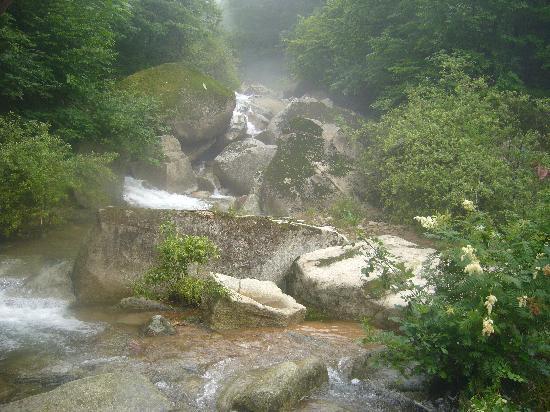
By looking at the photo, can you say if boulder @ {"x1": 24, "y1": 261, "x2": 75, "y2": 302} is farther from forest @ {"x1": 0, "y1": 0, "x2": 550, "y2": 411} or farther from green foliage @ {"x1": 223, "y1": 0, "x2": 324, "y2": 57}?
green foliage @ {"x1": 223, "y1": 0, "x2": 324, "y2": 57}

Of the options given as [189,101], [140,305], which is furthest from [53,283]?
[189,101]

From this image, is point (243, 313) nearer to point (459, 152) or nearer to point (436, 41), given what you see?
point (459, 152)

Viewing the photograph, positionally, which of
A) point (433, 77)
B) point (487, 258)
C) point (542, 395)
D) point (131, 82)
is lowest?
point (542, 395)

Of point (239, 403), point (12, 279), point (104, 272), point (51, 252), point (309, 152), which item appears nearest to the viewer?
point (239, 403)

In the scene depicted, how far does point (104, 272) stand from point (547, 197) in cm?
651

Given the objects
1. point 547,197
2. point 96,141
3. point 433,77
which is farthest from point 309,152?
point 547,197

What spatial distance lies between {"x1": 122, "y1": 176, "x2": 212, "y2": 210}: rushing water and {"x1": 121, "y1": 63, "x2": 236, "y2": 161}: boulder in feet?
9.58

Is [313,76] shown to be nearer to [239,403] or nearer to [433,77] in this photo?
[433,77]

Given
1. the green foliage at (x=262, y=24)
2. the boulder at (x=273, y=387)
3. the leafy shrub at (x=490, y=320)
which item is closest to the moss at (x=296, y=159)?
the boulder at (x=273, y=387)

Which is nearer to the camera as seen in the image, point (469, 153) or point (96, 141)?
point (469, 153)

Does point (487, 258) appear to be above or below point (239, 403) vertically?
above

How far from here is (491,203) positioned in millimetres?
9789

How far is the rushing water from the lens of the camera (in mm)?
13742

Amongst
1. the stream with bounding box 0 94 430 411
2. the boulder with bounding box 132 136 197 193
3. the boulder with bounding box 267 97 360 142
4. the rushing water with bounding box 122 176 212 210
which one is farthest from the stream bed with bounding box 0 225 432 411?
the boulder with bounding box 267 97 360 142
